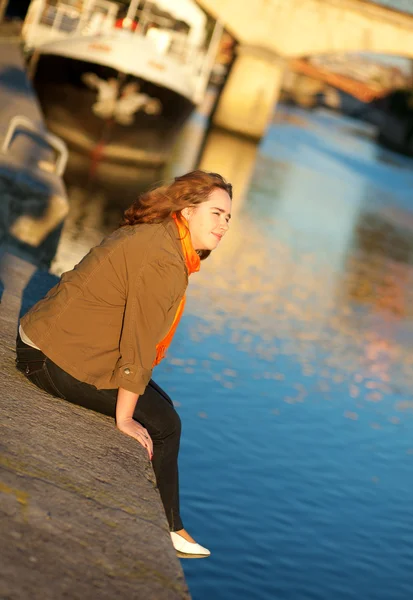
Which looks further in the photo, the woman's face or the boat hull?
the boat hull

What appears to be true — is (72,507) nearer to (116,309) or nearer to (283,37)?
(116,309)

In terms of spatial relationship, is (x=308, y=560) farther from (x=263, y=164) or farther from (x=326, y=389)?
(x=263, y=164)

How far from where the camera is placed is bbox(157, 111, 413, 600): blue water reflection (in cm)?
501

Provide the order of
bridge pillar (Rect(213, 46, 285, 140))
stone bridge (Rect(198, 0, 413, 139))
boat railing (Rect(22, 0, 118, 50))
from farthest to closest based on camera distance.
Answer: stone bridge (Rect(198, 0, 413, 139))
bridge pillar (Rect(213, 46, 285, 140))
boat railing (Rect(22, 0, 118, 50))

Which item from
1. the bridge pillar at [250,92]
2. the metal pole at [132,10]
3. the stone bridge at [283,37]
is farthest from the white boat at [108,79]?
the stone bridge at [283,37]

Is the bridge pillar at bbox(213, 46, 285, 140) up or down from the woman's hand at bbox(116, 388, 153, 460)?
up

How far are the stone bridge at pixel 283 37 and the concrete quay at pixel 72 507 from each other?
31.6 m

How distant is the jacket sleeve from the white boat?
16647 millimetres

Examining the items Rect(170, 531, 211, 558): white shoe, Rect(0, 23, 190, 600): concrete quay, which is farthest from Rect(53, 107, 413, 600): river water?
Rect(0, 23, 190, 600): concrete quay

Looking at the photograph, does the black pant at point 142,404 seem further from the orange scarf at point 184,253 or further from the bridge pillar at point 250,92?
the bridge pillar at point 250,92

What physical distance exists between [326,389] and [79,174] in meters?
9.87

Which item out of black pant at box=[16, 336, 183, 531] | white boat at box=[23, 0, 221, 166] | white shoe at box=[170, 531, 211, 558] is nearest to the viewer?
black pant at box=[16, 336, 183, 531]

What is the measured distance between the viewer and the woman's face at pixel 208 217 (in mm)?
3469

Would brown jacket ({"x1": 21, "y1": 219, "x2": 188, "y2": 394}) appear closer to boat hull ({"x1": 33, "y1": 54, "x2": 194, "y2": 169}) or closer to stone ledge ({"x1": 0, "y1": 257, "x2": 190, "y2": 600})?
stone ledge ({"x1": 0, "y1": 257, "x2": 190, "y2": 600})
